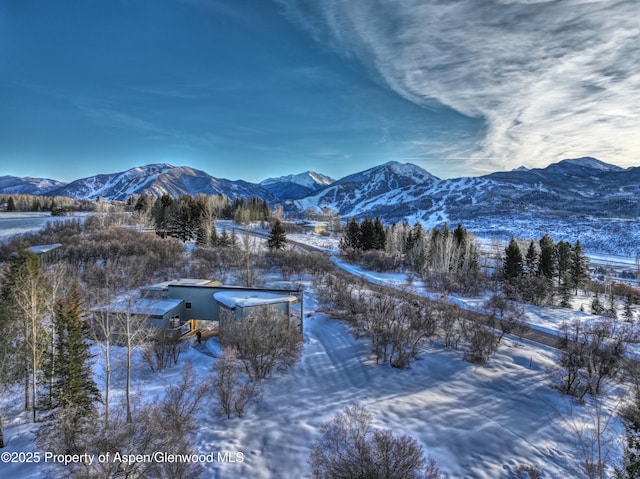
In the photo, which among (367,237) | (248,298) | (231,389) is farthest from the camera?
(367,237)

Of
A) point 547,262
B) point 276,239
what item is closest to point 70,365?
point 276,239

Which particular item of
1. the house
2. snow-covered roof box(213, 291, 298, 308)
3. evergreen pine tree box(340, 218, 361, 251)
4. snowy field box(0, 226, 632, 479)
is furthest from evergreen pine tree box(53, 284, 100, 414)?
evergreen pine tree box(340, 218, 361, 251)

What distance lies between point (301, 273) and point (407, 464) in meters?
36.1

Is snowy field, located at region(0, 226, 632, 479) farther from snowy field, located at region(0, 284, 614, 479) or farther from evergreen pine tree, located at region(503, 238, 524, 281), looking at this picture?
evergreen pine tree, located at region(503, 238, 524, 281)

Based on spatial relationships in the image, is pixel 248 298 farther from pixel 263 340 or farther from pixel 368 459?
pixel 368 459

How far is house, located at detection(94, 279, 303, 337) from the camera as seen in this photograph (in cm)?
2483

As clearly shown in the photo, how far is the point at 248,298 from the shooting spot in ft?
84.2

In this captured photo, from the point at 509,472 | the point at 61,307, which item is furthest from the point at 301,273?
the point at 509,472

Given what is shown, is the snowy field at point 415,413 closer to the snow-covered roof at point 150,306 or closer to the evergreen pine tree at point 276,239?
the snow-covered roof at point 150,306

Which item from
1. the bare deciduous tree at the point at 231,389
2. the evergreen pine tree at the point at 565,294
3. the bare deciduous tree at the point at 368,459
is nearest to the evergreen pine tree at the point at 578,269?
the evergreen pine tree at the point at 565,294

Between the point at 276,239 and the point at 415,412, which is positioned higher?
the point at 276,239

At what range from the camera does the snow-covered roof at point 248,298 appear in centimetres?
2459

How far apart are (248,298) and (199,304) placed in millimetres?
5602

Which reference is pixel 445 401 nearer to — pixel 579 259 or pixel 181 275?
pixel 181 275
